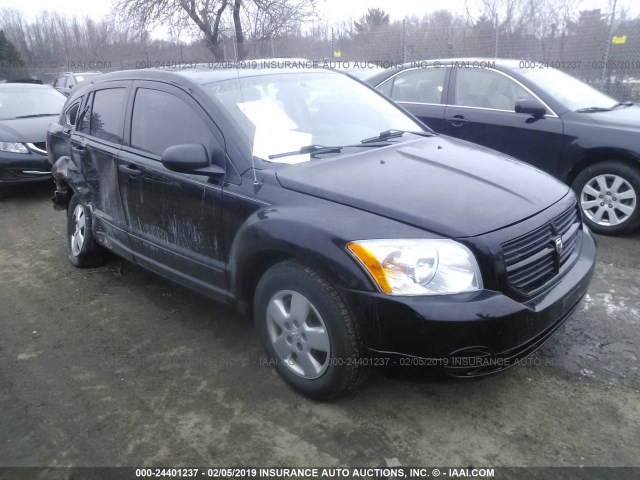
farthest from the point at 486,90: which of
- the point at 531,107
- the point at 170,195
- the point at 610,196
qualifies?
the point at 170,195

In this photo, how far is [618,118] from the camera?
4.96 metres

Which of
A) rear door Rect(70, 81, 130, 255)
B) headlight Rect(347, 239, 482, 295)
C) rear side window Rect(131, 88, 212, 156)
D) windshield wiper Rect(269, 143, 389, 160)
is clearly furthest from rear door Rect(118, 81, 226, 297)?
headlight Rect(347, 239, 482, 295)

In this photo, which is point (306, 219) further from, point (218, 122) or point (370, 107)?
point (370, 107)

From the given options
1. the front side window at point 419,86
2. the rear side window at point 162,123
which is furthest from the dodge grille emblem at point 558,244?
the front side window at point 419,86

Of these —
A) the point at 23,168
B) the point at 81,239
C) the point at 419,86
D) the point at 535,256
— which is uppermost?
the point at 419,86

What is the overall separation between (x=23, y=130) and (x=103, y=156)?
457 cm

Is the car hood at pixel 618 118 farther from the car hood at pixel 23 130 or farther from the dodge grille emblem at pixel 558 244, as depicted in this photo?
the car hood at pixel 23 130

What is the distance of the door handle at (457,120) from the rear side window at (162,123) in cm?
348

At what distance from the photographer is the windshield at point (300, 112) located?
117 inches

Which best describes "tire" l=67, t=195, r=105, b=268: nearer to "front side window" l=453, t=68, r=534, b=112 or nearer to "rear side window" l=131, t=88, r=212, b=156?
"rear side window" l=131, t=88, r=212, b=156

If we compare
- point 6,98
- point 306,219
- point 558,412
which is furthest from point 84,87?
point 6,98

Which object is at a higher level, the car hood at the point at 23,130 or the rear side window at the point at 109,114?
the rear side window at the point at 109,114

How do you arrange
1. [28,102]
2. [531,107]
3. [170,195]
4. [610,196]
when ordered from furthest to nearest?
[28,102] → [531,107] → [610,196] → [170,195]

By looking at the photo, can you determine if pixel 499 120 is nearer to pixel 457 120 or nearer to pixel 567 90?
pixel 457 120
